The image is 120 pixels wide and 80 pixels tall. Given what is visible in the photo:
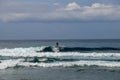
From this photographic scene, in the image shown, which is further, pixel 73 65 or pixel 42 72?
pixel 73 65

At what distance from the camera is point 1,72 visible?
30.0 m

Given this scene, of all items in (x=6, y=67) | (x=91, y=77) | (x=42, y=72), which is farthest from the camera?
(x=6, y=67)

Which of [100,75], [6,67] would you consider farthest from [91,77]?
[6,67]

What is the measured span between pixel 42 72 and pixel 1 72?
312cm

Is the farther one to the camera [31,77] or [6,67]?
[6,67]

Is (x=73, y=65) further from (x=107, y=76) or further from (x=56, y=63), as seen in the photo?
(x=107, y=76)

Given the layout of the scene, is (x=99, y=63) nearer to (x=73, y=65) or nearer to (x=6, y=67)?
(x=73, y=65)

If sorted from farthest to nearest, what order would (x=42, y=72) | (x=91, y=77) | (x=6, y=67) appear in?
(x=6, y=67) → (x=42, y=72) → (x=91, y=77)

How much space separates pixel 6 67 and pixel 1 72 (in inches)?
106

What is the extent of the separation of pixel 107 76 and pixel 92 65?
225 inches

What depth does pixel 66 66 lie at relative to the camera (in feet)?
108

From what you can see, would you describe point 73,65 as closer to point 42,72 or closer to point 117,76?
point 42,72

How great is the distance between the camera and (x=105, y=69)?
101ft

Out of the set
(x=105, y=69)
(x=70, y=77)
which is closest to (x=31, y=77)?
(x=70, y=77)
